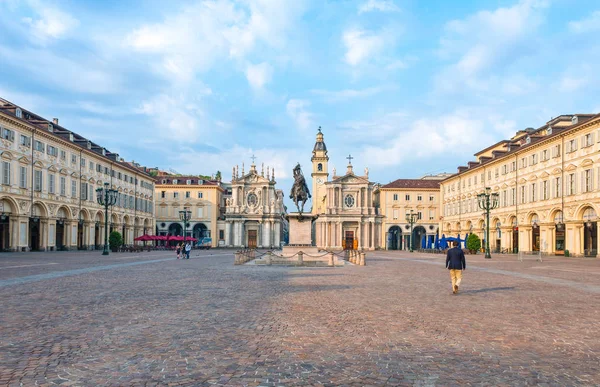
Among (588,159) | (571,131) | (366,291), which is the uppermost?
(571,131)

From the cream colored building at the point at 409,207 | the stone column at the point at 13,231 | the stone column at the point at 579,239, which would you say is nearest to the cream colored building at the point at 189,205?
the cream colored building at the point at 409,207

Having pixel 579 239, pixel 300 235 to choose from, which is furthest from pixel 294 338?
pixel 579 239

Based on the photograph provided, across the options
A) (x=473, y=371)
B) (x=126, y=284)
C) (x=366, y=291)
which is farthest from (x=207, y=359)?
(x=126, y=284)

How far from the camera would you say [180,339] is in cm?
867

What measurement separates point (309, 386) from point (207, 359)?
1.92m

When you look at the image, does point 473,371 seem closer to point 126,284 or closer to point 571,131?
point 126,284

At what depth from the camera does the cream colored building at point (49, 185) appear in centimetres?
4831

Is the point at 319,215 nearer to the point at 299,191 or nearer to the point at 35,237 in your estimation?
the point at 35,237

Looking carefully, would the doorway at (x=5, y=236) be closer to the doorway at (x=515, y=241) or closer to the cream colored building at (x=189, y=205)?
the cream colored building at (x=189, y=205)

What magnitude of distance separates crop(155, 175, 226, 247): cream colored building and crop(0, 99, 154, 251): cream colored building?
→ 24.2m

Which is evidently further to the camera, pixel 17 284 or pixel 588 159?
pixel 588 159

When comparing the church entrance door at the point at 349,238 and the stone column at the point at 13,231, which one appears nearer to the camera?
the stone column at the point at 13,231

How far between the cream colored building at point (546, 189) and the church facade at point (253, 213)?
125ft

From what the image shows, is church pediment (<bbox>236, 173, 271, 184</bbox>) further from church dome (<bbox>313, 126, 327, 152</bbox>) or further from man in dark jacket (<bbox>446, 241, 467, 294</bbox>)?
man in dark jacket (<bbox>446, 241, 467, 294</bbox>)
